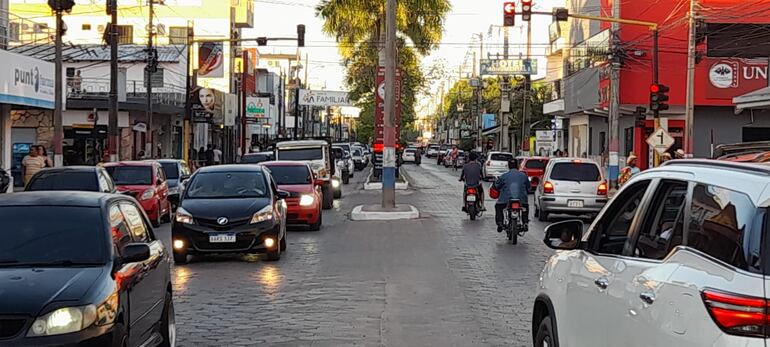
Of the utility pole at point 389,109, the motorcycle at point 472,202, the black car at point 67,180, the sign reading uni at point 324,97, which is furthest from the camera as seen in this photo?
the sign reading uni at point 324,97

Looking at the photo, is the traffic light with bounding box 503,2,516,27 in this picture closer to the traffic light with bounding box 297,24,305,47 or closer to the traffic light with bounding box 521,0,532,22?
the traffic light with bounding box 521,0,532,22

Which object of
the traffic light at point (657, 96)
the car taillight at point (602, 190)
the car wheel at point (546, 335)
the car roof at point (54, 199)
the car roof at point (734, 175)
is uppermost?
the traffic light at point (657, 96)

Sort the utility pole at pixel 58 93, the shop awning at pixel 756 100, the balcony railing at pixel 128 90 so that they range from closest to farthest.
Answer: the shop awning at pixel 756 100 < the utility pole at pixel 58 93 < the balcony railing at pixel 128 90

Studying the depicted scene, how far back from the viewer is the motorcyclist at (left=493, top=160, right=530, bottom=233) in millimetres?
19672

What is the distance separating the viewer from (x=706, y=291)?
3.98m

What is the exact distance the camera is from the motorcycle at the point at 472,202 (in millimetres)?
25031

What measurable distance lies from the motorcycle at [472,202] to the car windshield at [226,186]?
871cm

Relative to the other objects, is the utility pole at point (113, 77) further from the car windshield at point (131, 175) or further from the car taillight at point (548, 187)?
the car taillight at point (548, 187)

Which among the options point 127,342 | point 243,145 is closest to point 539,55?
point 243,145

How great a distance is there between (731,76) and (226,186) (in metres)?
35.8

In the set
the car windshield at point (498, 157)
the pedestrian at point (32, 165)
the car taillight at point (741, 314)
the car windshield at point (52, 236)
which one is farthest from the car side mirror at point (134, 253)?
the car windshield at point (498, 157)

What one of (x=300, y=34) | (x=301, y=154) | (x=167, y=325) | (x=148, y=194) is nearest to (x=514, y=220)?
(x=148, y=194)

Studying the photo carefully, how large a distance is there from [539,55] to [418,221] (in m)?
51.6

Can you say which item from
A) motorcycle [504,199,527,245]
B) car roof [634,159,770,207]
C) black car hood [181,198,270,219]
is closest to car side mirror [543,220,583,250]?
car roof [634,159,770,207]
